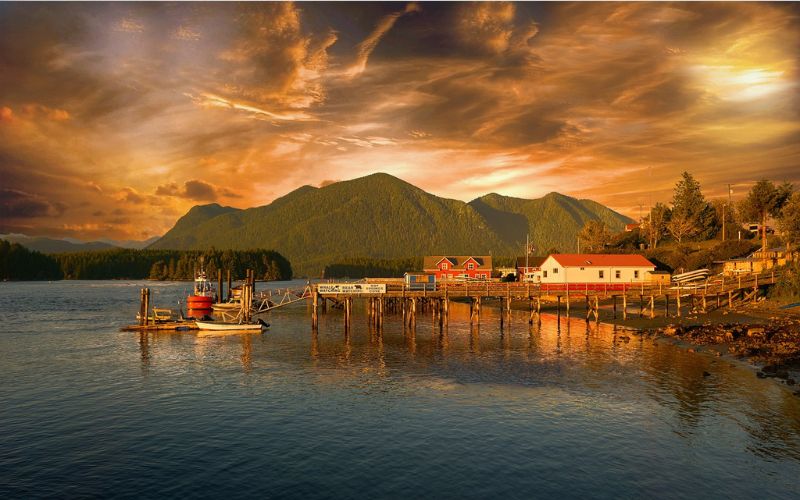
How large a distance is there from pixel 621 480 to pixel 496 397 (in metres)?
11.6

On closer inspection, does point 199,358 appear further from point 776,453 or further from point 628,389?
point 776,453

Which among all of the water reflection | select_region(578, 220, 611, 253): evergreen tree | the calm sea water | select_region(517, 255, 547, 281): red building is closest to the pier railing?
the water reflection

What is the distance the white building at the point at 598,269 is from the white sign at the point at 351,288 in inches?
1370

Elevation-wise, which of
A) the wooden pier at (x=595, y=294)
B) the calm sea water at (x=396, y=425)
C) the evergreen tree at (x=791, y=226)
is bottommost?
the calm sea water at (x=396, y=425)

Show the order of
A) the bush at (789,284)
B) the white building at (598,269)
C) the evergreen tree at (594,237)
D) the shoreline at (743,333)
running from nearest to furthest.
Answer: the shoreline at (743,333) < the bush at (789,284) < the white building at (598,269) < the evergreen tree at (594,237)

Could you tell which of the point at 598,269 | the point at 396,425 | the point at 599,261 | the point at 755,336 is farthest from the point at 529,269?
the point at 396,425

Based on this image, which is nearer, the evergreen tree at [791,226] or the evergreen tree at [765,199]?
the evergreen tree at [791,226]

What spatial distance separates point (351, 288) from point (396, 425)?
117 feet

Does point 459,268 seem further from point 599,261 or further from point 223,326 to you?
point 223,326

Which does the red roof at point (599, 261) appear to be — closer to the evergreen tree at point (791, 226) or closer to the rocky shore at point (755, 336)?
the evergreen tree at point (791, 226)

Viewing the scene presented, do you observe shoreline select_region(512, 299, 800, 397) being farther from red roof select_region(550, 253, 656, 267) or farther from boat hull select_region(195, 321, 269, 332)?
boat hull select_region(195, 321, 269, 332)

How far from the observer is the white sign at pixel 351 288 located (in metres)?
59.8

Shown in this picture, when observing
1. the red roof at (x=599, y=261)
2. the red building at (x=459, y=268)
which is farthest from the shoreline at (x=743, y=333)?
the red building at (x=459, y=268)

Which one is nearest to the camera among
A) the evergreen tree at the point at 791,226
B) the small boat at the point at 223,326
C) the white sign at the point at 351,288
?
the white sign at the point at 351,288
